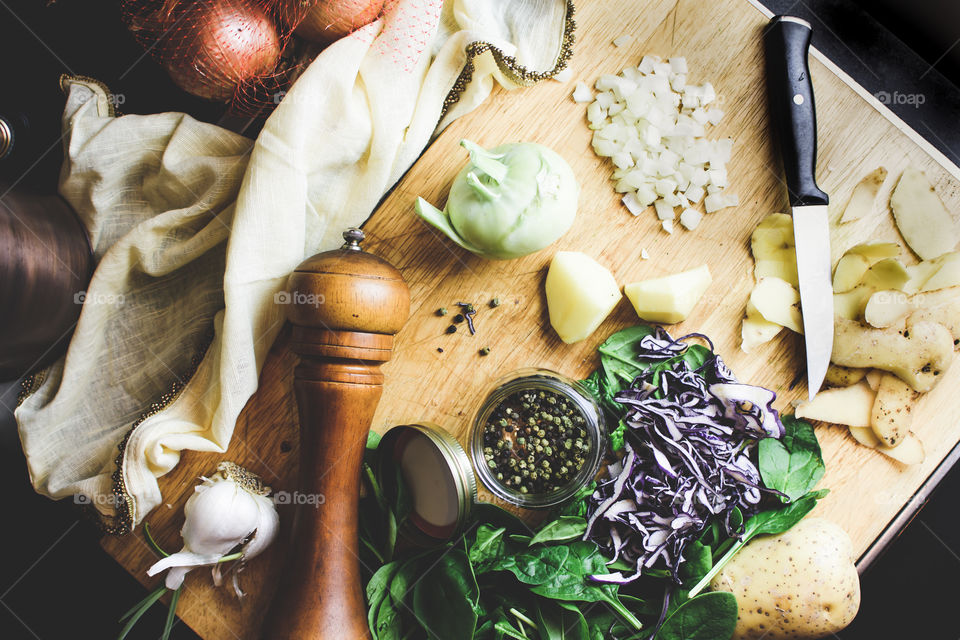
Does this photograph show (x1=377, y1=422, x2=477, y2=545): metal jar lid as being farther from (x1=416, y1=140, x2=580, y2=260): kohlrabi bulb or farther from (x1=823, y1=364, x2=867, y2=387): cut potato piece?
(x1=823, y1=364, x2=867, y2=387): cut potato piece

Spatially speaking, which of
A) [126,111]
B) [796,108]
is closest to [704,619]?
[796,108]

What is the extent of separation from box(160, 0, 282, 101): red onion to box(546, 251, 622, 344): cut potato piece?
0.62 metres

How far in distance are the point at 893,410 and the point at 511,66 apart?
0.89 meters

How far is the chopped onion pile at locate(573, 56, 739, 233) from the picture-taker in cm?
106

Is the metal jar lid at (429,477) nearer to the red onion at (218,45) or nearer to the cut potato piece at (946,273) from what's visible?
the red onion at (218,45)

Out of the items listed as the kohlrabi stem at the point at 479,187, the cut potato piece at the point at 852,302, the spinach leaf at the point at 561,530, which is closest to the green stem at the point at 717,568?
the spinach leaf at the point at 561,530

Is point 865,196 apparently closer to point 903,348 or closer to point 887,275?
point 887,275

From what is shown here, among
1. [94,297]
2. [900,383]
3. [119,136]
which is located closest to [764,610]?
[900,383]

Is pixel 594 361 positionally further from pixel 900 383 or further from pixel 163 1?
pixel 163 1

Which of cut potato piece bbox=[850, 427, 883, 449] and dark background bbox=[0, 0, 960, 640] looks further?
dark background bbox=[0, 0, 960, 640]

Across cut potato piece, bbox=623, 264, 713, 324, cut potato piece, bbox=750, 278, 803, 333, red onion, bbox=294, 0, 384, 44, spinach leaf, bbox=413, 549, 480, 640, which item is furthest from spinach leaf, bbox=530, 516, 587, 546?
red onion, bbox=294, 0, 384, 44

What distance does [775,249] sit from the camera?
1072mm

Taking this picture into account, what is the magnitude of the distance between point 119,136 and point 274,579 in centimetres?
83

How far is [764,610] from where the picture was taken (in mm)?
1008
